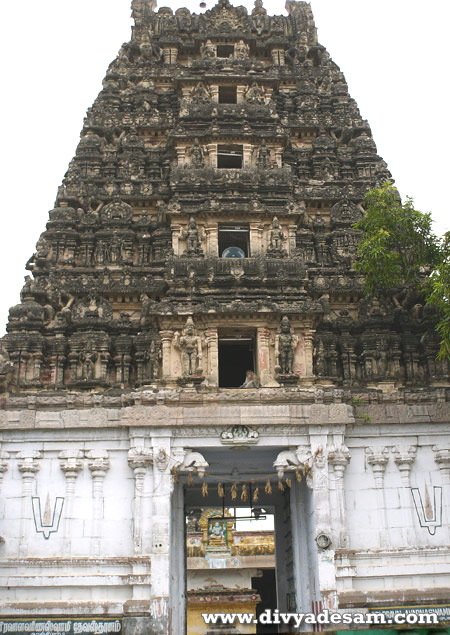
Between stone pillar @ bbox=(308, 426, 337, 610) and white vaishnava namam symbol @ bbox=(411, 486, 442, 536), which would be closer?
stone pillar @ bbox=(308, 426, 337, 610)

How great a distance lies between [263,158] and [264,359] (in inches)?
288

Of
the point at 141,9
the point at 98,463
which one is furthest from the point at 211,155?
the point at 98,463

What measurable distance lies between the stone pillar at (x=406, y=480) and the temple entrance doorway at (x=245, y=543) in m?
2.27

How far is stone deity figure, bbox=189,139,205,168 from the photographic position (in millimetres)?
22125

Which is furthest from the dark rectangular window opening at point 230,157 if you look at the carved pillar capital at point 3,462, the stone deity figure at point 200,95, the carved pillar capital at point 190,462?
the carved pillar capital at point 3,462

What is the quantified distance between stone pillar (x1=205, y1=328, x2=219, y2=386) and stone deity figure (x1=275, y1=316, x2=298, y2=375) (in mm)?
1575

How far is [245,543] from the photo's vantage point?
108ft

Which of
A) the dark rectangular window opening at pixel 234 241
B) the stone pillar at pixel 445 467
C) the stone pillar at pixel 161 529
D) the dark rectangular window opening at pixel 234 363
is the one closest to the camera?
the stone pillar at pixel 161 529

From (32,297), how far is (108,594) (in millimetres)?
8205

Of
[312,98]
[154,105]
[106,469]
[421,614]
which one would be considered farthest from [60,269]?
[421,614]

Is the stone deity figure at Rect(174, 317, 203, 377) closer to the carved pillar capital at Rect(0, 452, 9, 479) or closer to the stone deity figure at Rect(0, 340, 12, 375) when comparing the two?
the stone deity figure at Rect(0, 340, 12, 375)

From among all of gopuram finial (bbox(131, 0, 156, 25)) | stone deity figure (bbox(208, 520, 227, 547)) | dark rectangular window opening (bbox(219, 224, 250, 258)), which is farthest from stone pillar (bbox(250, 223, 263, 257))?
stone deity figure (bbox(208, 520, 227, 547))

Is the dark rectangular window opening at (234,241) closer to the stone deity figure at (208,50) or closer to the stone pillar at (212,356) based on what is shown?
the stone pillar at (212,356)

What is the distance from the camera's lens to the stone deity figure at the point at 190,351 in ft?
59.4
